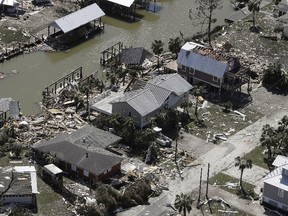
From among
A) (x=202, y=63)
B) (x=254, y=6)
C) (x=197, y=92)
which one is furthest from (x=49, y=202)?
(x=254, y=6)

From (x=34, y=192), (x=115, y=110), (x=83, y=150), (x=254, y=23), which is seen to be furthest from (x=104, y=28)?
(x=34, y=192)

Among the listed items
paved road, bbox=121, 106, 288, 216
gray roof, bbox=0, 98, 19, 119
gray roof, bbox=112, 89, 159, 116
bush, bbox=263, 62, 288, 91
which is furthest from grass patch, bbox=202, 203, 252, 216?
bush, bbox=263, 62, 288, 91

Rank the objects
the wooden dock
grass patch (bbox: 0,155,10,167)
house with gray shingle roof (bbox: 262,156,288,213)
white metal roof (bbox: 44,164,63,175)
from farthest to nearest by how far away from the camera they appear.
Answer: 1. the wooden dock
2. grass patch (bbox: 0,155,10,167)
3. white metal roof (bbox: 44,164,63,175)
4. house with gray shingle roof (bbox: 262,156,288,213)

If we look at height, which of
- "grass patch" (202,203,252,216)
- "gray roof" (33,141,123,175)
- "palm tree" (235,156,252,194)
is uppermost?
"palm tree" (235,156,252,194)

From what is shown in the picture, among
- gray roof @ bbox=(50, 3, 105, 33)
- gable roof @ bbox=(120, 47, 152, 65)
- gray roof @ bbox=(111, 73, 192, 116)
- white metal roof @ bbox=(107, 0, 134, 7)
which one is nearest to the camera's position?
gray roof @ bbox=(111, 73, 192, 116)

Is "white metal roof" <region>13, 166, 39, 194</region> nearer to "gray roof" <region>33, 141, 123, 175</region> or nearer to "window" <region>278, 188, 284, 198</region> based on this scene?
"gray roof" <region>33, 141, 123, 175</region>

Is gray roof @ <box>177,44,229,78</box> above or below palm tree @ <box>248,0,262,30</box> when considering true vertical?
below
